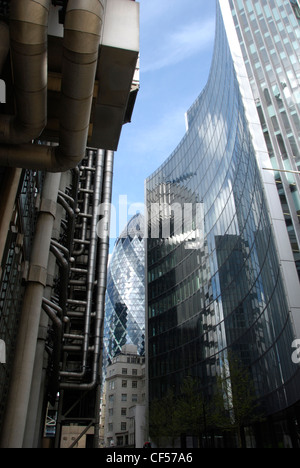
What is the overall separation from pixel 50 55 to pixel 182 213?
59011mm

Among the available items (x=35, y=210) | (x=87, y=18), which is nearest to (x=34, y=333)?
(x=35, y=210)

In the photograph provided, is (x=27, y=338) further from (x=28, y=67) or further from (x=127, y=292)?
(x=127, y=292)

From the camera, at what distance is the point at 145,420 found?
204 feet

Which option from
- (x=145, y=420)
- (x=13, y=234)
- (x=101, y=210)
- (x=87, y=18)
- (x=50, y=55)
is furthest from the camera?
(x=145, y=420)

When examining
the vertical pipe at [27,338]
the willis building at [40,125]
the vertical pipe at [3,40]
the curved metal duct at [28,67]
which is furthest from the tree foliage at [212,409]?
the vertical pipe at [3,40]

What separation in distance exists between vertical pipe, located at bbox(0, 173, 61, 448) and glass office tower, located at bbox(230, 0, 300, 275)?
23.8 meters

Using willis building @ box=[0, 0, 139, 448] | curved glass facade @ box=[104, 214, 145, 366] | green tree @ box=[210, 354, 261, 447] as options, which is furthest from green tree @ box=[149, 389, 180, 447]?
curved glass facade @ box=[104, 214, 145, 366]

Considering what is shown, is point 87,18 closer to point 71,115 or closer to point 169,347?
point 71,115

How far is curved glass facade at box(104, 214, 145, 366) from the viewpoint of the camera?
142125 mm

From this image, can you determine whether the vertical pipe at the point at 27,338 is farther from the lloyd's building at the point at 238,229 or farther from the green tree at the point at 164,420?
the green tree at the point at 164,420

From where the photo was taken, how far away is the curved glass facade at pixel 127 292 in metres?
142

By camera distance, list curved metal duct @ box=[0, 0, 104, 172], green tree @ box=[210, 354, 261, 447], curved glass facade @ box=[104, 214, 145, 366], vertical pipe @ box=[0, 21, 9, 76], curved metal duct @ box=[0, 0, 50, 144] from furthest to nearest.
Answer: curved glass facade @ box=[104, 214, 145, 366] < green tree @ box=[210, 354, 261, 447] < vertical pipe @ box=[0, 21, 9, 76] < curved metal duct @ box=[0, 0, 104, 172] < curved metal duct @ box=[0, 0, 50, 144]

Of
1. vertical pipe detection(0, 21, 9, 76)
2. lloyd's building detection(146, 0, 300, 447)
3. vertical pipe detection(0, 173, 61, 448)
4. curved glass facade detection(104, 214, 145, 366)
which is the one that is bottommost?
vertical pipe detection(0, 173, 61, 448)

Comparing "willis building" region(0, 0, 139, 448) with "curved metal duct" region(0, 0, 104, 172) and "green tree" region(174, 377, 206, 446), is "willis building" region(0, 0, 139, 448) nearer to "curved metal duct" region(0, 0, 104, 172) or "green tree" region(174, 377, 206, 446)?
"curved metal duct" region(0, 0, 104, 172)
